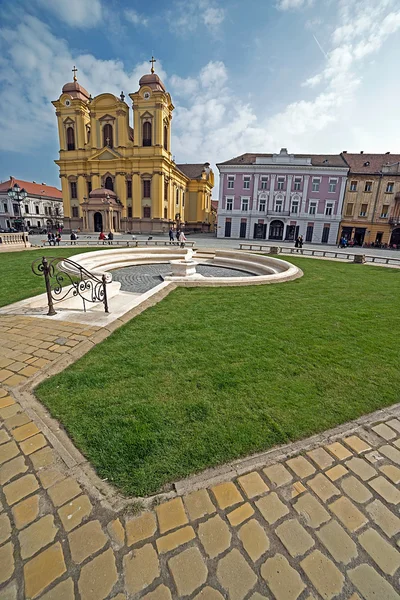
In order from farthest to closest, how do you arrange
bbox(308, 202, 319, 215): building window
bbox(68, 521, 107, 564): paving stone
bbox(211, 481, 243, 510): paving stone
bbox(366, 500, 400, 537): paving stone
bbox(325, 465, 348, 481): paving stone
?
bbox(308, 202, 319, 215): building window < bbox(325, 465, 348, 481): paving stone < bbox(211, 481, 243, 510): paving stone < bbox(366, 500, 400, 537): paving stone < bbox(68, 521, 107, 564): paving stone

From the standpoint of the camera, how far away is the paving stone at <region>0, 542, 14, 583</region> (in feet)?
5.53

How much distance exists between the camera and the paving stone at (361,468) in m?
2.51

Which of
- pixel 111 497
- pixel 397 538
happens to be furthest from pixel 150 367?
pixel 397 538

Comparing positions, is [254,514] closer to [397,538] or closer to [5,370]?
[397,538]

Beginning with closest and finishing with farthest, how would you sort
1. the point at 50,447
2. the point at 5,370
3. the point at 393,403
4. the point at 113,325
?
the point at 50,447
the point at 393,403
the point at 5,370
the point at 113,325

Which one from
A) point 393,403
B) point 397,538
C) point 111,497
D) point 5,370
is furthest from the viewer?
point 5,370

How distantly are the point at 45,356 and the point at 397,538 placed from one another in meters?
4.44

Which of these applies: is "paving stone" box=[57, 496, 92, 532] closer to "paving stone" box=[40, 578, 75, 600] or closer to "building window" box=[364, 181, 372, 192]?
"paving stone" box=[40, 578, 75, 600]

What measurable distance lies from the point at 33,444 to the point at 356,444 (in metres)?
3.21

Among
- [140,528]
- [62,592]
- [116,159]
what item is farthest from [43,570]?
[116,159]

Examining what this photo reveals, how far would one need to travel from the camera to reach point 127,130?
44188mm

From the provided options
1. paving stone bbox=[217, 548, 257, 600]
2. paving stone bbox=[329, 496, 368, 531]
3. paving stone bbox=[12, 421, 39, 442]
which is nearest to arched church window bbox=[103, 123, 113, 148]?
paving stone bbox=[12, 421, 39, 442]

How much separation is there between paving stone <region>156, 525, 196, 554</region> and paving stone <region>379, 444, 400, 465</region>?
2.07 meters

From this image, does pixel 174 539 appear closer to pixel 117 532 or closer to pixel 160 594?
→ pixel 160 594
